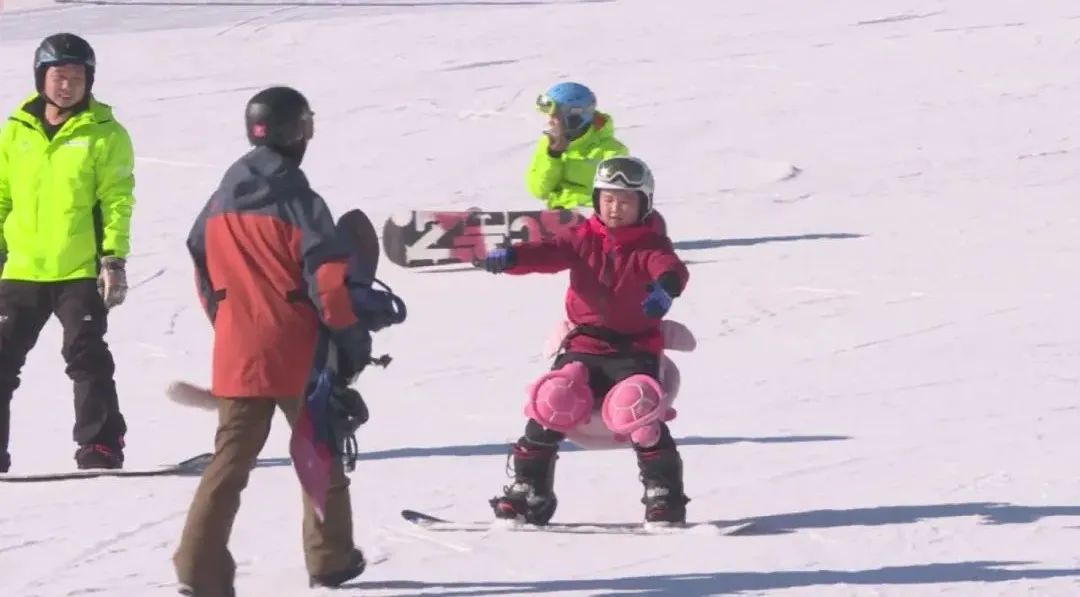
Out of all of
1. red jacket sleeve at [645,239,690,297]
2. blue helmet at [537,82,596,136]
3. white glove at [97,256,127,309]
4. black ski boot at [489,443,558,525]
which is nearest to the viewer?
red jacket sleeve at [645,239,690,297]

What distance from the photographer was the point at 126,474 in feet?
26.1

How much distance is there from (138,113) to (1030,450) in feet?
42.8

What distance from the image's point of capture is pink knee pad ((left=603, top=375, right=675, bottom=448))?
671 centimetres

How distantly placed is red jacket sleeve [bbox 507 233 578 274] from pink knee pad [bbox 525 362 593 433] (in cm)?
33

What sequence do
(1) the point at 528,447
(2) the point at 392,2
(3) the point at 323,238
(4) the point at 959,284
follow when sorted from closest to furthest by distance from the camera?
1. (3) the point at 323,238
2. (1) the point at 528,447
3. (4) the point at 959,284
4. (2) the point at 392,2

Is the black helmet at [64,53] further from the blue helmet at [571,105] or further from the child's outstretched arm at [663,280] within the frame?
the blue helmet at [571,105]

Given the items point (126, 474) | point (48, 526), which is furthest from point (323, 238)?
point (126, 474)

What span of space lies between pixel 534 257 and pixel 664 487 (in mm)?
827

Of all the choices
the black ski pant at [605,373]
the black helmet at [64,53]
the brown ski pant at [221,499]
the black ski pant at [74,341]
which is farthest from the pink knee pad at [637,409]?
the black helmet at [64,53]

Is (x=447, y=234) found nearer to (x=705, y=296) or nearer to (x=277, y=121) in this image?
(x=705, y=296)

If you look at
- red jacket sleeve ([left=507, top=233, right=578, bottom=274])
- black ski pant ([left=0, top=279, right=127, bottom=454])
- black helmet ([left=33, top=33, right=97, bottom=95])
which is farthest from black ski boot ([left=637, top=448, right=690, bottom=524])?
black helmet ([left=33, top=33, right=97, bottom=95])

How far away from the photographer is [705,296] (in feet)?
39.8

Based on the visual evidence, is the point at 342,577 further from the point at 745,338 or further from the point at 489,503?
the point at 745,338

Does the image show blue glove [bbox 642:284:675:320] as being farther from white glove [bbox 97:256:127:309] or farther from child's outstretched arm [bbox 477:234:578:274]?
white glove [bbox 97:256:127:309]
